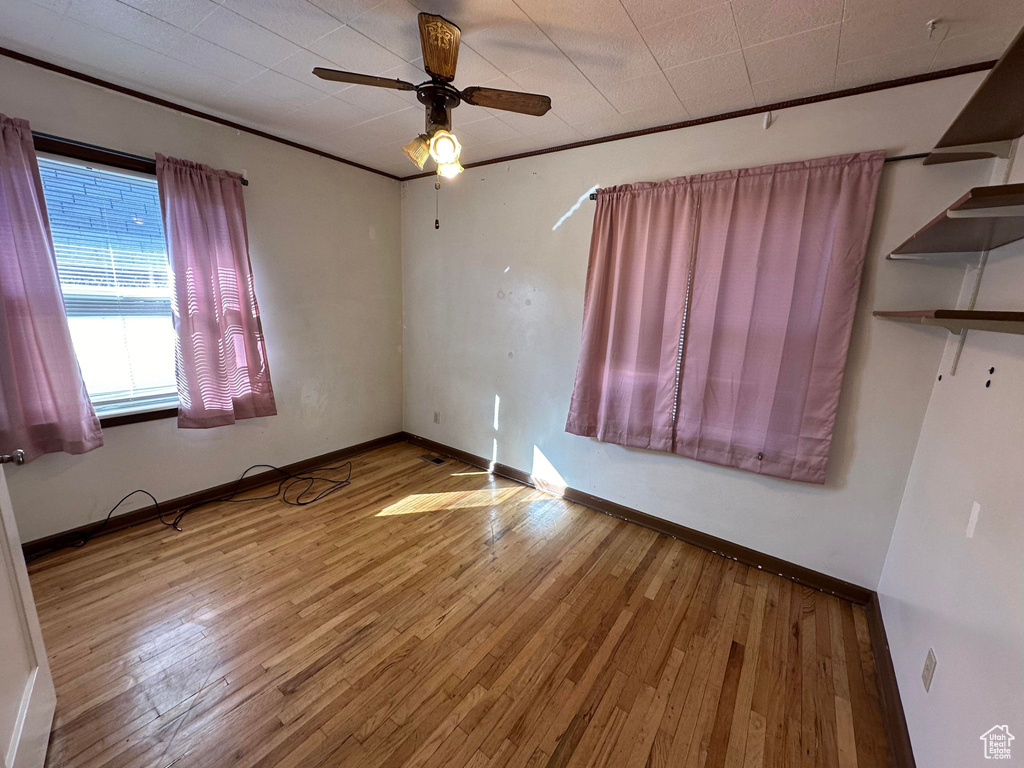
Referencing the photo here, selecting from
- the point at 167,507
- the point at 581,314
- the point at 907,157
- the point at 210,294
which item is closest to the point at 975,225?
the point at 907,157

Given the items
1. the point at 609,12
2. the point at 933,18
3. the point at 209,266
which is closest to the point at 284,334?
the point at 209,266

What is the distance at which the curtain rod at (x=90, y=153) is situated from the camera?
2002mm

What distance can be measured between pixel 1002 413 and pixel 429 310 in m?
3.57

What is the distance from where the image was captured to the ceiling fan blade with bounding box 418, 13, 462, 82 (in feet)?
4.75

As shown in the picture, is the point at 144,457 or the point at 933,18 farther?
the point at 144,457

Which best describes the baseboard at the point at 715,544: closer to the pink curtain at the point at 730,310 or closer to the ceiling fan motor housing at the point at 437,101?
the pink curtain at the point at 730,310

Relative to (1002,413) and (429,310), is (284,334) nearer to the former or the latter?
(429,310)

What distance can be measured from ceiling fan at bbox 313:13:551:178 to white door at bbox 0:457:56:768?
5.81 ft

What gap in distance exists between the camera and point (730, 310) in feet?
7.41

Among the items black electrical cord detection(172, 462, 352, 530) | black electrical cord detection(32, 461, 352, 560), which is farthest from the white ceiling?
black electrical cord detection(172, 462, 352, 530)

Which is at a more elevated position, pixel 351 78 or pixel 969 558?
pixel 351 78

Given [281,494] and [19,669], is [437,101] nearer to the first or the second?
[19,669]

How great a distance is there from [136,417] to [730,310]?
144 inches

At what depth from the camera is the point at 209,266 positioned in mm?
2545
